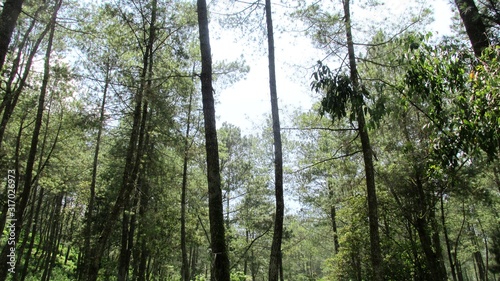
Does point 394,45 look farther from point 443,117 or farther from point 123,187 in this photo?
point 123,187

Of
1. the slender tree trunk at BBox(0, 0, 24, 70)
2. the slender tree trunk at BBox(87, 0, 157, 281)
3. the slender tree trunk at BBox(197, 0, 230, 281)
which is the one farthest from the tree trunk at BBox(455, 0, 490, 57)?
the slender tree trunk at BBox(0, 0, 24, 70)

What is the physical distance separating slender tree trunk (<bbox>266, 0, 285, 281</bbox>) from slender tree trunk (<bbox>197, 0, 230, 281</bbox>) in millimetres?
1662

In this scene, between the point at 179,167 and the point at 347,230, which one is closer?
the point at 347,230

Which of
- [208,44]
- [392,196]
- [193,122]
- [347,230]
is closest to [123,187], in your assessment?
[208,44]

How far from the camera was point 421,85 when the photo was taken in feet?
10.2

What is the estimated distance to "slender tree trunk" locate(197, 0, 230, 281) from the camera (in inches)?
174

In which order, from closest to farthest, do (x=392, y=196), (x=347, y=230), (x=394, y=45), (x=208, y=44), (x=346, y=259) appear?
(x=208, y=44), (x=394, y=45), (x=392, y=196), (x=347, y=230), (x=346, y=259)

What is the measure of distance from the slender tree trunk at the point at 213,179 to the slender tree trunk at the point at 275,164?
1.66m

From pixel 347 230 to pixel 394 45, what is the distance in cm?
663

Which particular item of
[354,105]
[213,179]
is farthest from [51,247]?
[354,105]

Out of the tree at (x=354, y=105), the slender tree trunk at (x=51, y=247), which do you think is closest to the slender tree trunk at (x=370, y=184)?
the tree at (x=354, y=105)

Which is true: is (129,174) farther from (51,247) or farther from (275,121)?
(51,247)

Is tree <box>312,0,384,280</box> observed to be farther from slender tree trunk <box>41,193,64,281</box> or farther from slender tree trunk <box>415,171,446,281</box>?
slender tree trunk <box>41,193,64,281</box>

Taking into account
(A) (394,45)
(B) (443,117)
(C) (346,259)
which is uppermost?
(A) (394,45)
